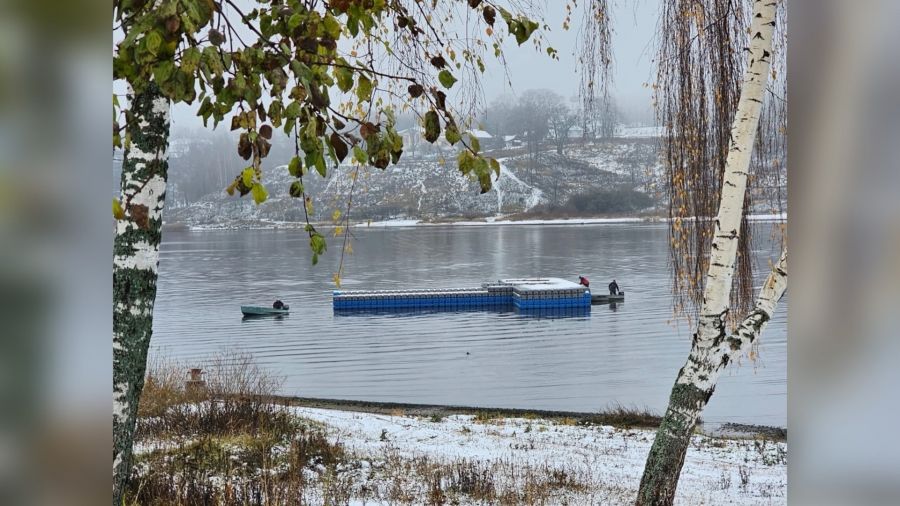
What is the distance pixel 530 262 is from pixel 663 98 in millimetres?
23361

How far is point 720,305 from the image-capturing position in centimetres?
244

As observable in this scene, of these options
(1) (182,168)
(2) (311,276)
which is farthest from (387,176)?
→ (1) (182,168)

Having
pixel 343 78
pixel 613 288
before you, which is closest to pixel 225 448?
pixel 343 78

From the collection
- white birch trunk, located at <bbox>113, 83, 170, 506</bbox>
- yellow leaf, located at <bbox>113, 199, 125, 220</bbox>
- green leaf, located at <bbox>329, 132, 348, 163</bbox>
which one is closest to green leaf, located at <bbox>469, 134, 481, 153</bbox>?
green leaf, located at <bbox>329, 132, 348, 163</bbox>

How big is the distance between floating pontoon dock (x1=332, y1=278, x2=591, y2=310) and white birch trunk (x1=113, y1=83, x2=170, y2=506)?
1563cm

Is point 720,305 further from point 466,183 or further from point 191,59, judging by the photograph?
point 466,183

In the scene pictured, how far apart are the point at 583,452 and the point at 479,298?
13182 mm

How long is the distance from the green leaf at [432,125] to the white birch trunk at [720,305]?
5.11 ft

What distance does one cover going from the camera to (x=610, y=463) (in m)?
4.51

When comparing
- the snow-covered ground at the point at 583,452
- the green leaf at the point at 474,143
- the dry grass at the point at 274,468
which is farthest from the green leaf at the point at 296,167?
the snow-covered ground at the point at 583,452

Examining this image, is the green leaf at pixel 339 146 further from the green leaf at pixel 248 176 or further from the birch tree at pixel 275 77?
the green leaf at pixel 248 176

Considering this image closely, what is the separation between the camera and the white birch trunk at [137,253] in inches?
66.6

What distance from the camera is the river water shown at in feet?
33.9

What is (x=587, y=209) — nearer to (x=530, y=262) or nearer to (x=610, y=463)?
(x=530, y=262)
